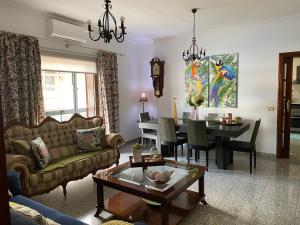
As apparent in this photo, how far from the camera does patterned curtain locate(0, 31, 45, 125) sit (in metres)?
3.46

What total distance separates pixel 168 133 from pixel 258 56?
2.43 m

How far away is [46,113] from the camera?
4371 mm

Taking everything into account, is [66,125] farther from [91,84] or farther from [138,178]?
[138,178]

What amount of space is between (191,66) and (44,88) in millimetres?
3264

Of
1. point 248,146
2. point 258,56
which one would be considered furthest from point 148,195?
point 258,56

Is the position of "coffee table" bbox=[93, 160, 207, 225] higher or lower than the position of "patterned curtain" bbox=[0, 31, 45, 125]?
lower

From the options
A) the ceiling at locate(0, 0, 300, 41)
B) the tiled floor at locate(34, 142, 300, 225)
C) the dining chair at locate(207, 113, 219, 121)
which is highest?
the ceiling at locate(0, 0, 300, 41)

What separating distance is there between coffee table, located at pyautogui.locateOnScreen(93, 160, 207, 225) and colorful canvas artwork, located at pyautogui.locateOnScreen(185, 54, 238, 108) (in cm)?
246

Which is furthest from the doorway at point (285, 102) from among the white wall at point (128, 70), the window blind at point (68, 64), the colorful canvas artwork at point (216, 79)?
the window blind at point (68, 64)

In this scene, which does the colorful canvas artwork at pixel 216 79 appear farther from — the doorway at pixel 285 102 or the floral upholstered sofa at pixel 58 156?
the floral upholstered sofa at pixel 58 156

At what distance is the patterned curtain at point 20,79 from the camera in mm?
3455

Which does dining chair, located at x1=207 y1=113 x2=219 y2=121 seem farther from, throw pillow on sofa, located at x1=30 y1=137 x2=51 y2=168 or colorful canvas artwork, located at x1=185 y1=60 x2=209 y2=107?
Answer: throw pillow on sofa, located at x1=30 y1=137 x2=51 y2=168

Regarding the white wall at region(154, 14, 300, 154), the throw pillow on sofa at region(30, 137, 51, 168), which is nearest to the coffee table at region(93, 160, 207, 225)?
the throw pillow on sofa at region(30, 137, 51, 168)

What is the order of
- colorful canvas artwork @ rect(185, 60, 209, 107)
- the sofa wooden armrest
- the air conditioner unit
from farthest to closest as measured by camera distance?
1. colorful canvas artwork @ rect(185, 60, 209, 107)
2. the air conditioner unit
3. the sofa wooden armrest
